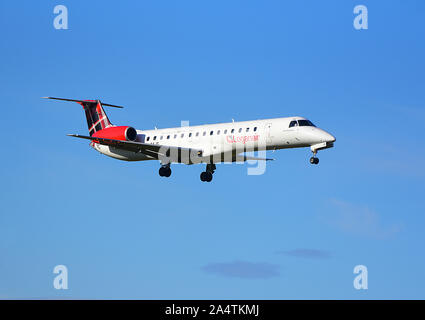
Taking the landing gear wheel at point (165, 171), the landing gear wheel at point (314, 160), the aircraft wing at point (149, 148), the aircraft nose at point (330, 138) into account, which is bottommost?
the landing gear wheel at point (314, 160)

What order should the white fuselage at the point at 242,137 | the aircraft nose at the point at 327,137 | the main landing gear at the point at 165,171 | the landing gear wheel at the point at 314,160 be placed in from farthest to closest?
the main landing gear at the point at 165,171, the white fuselage at the point at 242,137, the aircraft nose at the point at 327,137, the landing gear wheel at the point at 314,160

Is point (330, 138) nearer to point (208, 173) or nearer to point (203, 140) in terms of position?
point (203, 140)

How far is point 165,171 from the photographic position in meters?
51.3

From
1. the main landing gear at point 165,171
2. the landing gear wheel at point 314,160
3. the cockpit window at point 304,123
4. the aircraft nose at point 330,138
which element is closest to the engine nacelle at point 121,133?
the main landing gear at point 165,171

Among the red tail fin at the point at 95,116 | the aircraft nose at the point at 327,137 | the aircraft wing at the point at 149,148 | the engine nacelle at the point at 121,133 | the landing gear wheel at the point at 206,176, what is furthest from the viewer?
the red tail fin at the point at 95,116

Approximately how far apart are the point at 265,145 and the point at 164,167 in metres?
7.83

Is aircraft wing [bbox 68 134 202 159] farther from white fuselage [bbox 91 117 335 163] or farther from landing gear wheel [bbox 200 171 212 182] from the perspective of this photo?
landing gear wheel [bbox 200 171 212 182]

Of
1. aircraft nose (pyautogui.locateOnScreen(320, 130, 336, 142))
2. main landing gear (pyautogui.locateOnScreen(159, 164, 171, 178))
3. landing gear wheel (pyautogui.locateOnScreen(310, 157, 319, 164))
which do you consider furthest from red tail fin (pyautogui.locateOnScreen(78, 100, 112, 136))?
aircraft nose (pyautogui.locateOnScreen(320, 130, 336, 142))

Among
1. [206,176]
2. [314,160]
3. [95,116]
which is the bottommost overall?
[314,160]

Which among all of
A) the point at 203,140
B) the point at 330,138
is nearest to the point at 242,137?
the point at 203,140

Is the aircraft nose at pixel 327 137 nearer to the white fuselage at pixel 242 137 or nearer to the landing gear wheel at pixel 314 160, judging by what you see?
the white fuselage at pixel 242 137

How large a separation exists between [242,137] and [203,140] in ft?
10.7

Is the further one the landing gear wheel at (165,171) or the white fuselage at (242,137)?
the landing gear wheel at (165,171)

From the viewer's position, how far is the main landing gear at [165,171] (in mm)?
51344
